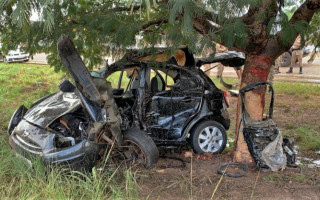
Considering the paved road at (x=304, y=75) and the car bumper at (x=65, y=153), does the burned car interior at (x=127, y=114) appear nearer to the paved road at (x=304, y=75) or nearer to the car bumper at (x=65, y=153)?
the car bumper at (x=65, y=153)

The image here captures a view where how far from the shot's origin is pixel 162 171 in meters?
5.46

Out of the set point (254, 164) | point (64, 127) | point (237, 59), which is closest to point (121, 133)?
point (64, 127)

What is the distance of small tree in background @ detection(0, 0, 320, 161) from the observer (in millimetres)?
4121

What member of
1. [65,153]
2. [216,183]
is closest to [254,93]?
[216,183]

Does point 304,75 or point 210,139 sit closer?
point 210,139

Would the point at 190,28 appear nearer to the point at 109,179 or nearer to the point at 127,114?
the point at 109,179

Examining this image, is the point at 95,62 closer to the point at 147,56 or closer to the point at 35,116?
the point at 147,56

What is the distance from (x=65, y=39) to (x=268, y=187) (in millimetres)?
3147

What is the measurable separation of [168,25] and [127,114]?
74.5 inches

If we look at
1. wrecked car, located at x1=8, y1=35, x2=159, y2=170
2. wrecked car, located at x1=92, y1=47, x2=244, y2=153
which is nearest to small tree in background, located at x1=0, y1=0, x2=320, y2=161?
wrecked car, located at x1=92, y1=47, x2=244, y2=153

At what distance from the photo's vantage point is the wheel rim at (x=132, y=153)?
5500 millimetres

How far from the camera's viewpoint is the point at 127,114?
630 cm

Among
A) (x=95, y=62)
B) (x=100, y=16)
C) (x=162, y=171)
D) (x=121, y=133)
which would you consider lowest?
(x=162, y=171)

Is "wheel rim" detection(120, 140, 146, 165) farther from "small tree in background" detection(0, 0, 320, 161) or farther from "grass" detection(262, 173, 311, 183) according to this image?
"grass" detection(262, 173, 311, 183)
